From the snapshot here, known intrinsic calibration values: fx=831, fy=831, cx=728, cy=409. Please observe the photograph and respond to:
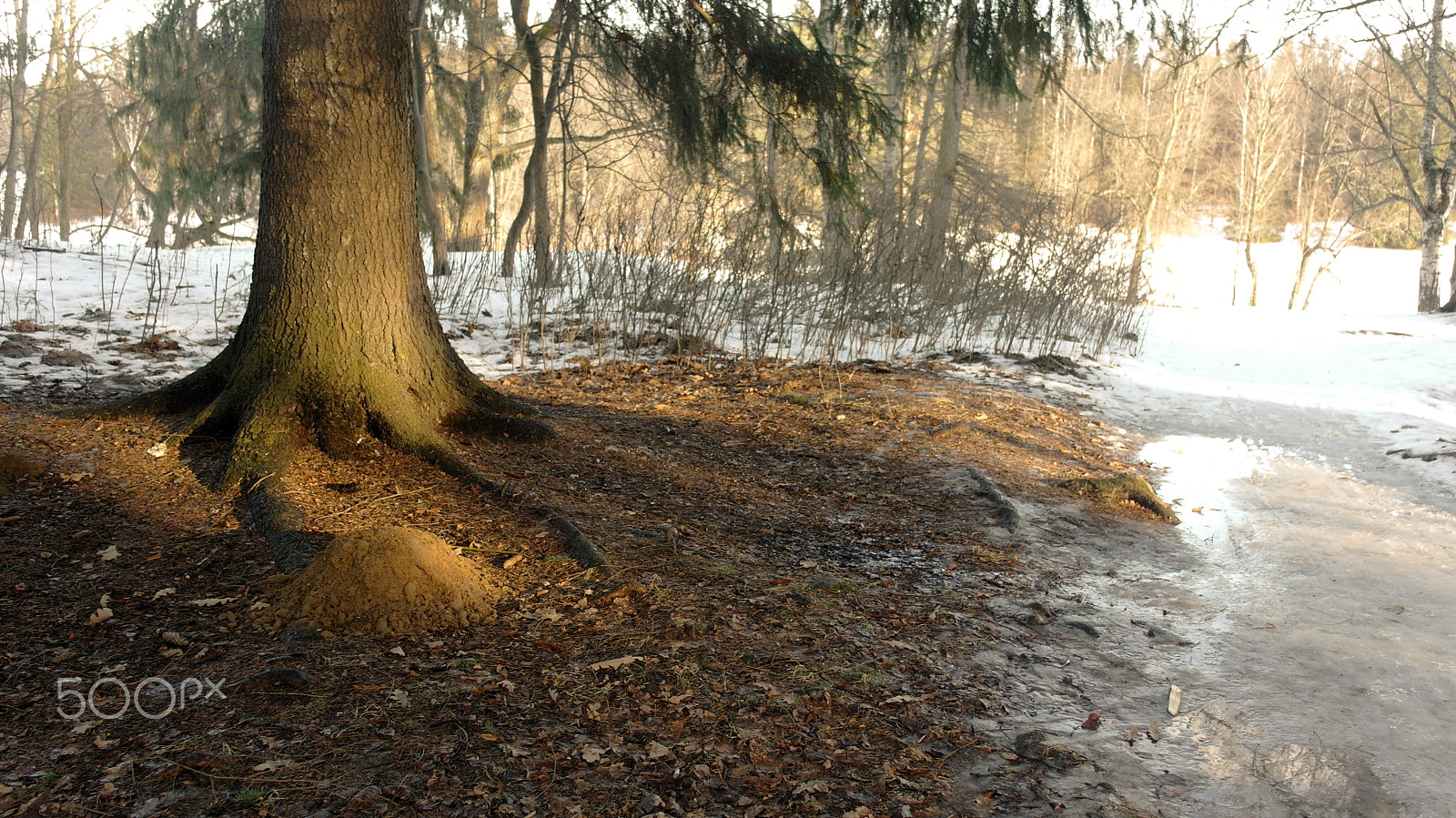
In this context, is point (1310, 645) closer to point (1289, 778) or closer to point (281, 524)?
point (1289, 778)

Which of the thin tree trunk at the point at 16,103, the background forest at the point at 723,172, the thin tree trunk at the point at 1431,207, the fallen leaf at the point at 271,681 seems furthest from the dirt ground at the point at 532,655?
the thin tree trunk at the point at 16,103

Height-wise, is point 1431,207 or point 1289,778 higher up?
point 1431,207

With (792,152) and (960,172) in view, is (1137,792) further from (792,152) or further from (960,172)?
(960,172)

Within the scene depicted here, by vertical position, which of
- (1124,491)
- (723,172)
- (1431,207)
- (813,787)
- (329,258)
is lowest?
(813,787)

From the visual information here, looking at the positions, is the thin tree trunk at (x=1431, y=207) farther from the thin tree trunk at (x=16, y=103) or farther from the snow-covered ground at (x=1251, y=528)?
the thin tree trunk at (x=16, y=103)

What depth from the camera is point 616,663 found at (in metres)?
2.67

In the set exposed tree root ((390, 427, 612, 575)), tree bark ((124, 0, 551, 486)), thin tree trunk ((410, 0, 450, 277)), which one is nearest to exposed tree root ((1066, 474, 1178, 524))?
exposed tree root ((390, 427, 612, 575))

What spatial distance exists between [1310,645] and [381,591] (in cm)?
356

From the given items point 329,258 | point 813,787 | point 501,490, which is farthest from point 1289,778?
point 329,258

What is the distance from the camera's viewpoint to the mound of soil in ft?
9.00

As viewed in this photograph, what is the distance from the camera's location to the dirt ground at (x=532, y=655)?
2096mm

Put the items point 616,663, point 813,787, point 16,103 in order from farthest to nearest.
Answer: point 16,103, point 616,663, point 813,787

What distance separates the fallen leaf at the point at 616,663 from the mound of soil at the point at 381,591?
492 millimetres

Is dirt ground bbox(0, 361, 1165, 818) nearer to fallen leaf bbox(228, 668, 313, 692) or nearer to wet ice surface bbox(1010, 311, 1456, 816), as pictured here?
fallen leaf bbox(228, 668, 313, 692)
